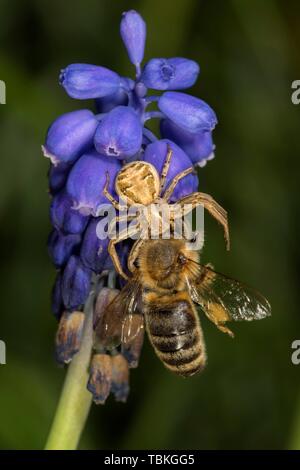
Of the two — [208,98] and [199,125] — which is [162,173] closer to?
[199,125]

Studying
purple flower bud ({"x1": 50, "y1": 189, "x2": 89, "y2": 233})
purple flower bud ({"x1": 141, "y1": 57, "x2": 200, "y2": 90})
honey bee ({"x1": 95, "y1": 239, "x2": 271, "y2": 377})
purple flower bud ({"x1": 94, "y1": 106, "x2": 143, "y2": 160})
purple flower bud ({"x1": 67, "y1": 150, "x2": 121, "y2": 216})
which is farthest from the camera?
honey bee ({"x1": 95, "y1": 239, "x2": 271, "y2": 377})

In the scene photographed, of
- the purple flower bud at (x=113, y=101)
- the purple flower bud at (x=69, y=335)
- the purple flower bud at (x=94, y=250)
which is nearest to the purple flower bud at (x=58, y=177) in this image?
the purple flower bud at (x=94, y=250)

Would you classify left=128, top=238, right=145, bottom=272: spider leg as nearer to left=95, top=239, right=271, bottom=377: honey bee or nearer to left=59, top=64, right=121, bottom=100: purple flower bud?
left=95, top=239, right=271, bottom=377: honey bee

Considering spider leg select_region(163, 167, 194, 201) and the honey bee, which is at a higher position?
spider leg select_region(163, 167, 194, 201)

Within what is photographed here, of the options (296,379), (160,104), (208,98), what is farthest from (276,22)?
(160,104)

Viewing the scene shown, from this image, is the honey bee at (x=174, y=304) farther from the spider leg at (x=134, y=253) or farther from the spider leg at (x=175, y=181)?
the spider leg at (x=175, y=181)

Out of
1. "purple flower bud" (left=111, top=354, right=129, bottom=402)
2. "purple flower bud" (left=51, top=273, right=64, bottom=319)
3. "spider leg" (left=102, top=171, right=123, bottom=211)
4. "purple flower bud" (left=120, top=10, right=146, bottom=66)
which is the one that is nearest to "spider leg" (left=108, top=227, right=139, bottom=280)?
"spider leg" (left=102, top=171, right=123, bottom=211)
